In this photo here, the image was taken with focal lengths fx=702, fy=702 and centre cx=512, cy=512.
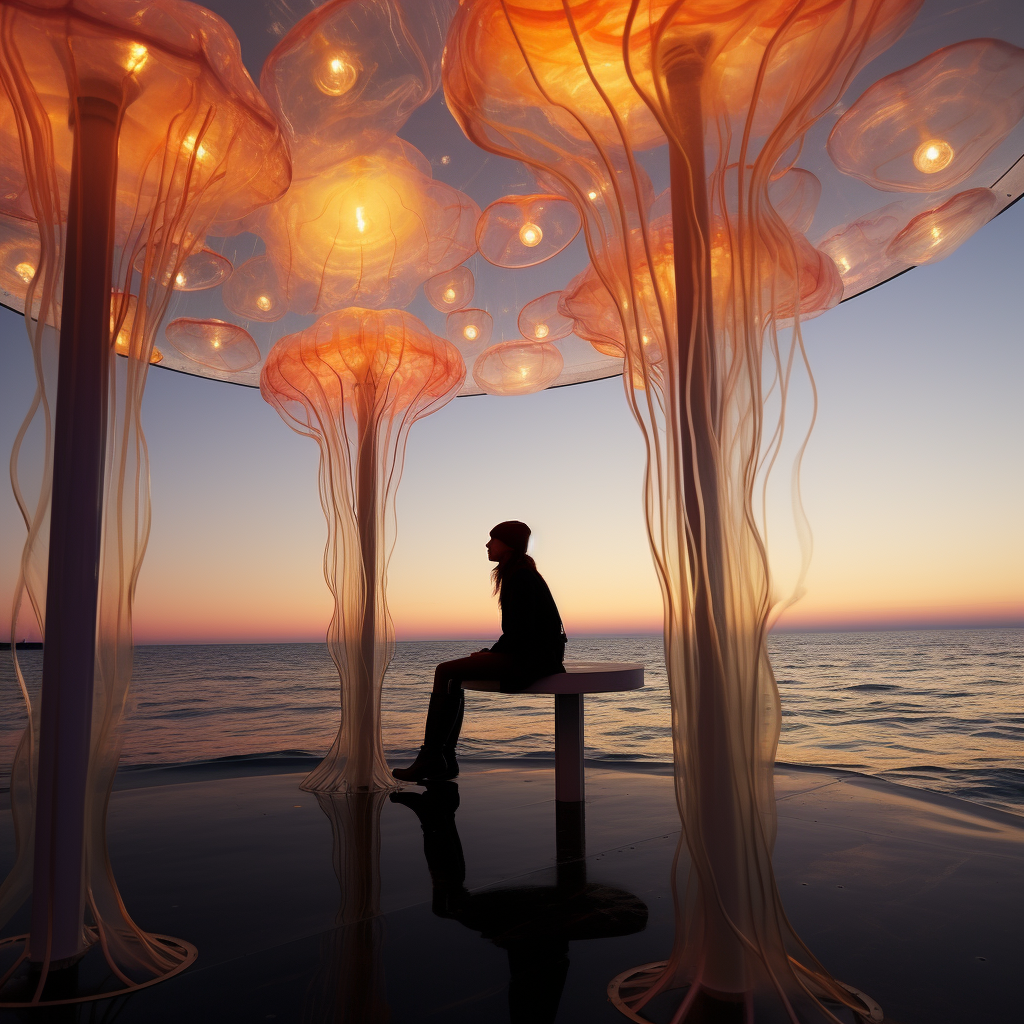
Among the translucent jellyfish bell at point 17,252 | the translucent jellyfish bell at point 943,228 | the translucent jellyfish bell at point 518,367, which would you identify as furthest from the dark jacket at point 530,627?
the translucent jellyfish bell at point 17,252

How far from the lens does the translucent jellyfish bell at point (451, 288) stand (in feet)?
11.6

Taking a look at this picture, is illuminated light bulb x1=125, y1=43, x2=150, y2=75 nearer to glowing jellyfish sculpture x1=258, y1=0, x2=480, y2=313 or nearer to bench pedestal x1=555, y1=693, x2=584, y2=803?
glowing jellyfish sculpture x1=258, y1=0, x2=480, y2=313

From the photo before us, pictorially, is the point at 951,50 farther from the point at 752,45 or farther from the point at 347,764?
the point at 347,764

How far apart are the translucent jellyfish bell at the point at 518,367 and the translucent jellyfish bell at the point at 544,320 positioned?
0.58ft

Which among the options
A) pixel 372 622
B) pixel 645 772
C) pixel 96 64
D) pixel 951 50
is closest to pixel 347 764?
pixel 372 622

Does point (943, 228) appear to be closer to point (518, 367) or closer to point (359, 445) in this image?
point (518, 367)

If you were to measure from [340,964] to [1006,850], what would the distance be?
8.34 ft

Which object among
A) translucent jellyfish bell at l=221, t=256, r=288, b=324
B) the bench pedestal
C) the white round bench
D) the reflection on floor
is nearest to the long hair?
the white round bench

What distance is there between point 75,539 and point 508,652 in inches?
82.9

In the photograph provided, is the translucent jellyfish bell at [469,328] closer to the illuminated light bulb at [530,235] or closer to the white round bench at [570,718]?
the illuminated light bulb at [530,235]

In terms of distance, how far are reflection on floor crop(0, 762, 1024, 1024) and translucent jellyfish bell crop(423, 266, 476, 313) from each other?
8.33 ft

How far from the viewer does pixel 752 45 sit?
181 cm

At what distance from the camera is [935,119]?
2.09 metres

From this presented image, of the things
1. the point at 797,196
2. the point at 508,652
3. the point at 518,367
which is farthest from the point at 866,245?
the point at 508,652
